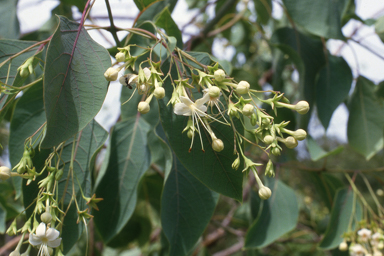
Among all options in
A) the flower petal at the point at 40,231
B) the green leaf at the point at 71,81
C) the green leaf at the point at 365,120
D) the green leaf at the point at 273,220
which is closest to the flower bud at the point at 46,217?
the flower petal at the point at 40,231

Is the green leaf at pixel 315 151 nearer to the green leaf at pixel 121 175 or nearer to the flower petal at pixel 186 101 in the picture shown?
the green leaf at pixel 121 175

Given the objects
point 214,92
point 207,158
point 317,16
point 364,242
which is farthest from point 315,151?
point 214,92

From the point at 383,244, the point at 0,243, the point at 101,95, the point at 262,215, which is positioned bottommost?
the point at 0,243

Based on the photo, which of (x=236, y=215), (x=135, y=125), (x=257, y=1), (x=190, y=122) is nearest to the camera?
(x=190, y=122)

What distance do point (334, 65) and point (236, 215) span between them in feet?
3.64

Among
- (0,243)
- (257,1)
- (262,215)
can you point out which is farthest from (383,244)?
(0,243)

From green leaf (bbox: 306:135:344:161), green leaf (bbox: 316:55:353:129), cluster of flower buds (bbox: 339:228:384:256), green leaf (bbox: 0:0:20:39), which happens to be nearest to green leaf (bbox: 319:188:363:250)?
cluster of flower buds (bbox: 339:228:384:256)

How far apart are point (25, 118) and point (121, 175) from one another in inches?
11.7

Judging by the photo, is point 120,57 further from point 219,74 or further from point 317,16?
point 317,16

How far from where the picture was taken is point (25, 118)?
0.77 metres

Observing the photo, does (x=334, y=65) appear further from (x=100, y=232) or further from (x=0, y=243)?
(x=0, y=243)

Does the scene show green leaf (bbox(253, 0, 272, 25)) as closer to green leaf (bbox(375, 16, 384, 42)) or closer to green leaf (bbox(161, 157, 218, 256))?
green leaf (bbox(375, 16, 384, 42))

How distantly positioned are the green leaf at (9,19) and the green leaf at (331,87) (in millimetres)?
1167

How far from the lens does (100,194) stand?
86 cm
